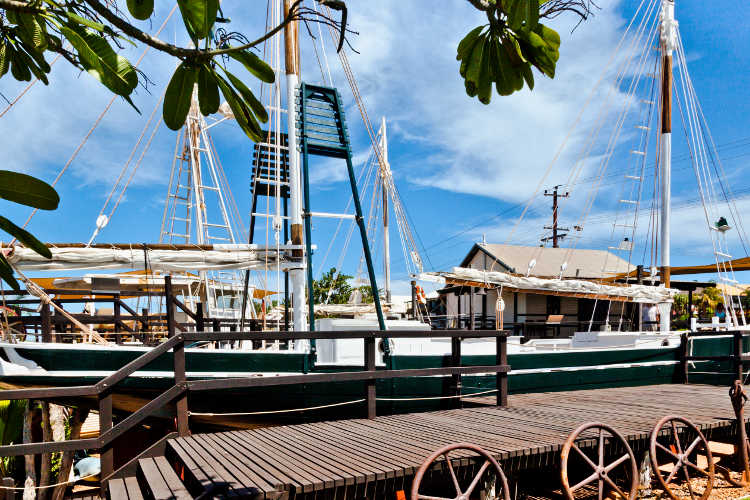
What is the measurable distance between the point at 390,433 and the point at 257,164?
7.46 meters

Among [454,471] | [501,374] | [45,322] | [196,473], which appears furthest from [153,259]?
[454,471]

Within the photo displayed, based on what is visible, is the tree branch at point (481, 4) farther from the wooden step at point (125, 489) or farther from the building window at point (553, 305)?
the building window at point (553, 305)

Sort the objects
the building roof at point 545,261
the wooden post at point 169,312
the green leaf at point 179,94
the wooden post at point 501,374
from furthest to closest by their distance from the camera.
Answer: the building roof at point 545,261 → the wooden post at point 169,312 → the wooden post at point 501,374 → the green leaf at point 179,94

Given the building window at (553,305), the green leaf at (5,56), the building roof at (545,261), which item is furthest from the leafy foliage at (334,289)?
the green leaf at (5,56)

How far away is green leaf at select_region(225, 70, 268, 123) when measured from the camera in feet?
5.79

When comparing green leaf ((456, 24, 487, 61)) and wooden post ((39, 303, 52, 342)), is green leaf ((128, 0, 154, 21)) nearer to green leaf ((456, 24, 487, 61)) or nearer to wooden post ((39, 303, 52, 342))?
green leaf ((456, 24, 487, 61))

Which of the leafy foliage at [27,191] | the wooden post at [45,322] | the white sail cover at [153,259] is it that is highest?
the white sail cover at [153,259]

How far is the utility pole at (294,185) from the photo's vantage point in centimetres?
980

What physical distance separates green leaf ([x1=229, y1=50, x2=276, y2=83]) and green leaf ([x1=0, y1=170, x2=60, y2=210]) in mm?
664

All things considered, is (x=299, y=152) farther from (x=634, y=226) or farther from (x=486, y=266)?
(x=486, y=266)

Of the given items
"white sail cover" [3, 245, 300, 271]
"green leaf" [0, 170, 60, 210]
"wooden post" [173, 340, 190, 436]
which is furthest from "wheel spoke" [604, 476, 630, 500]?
"white sail cover" [3, 245, 300, 271]

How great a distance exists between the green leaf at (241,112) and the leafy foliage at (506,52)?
0.77 meters

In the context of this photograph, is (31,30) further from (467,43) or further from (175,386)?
(175,386)

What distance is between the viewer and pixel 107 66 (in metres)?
1.56
